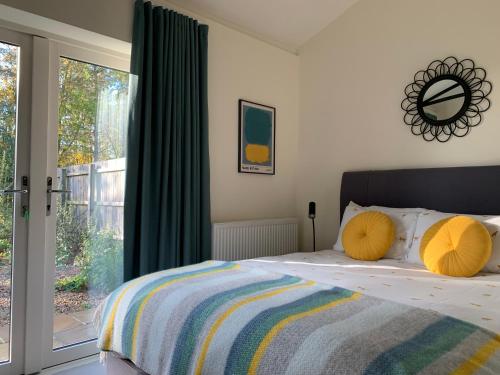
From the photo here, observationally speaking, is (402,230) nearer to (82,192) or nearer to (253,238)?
(253,238)

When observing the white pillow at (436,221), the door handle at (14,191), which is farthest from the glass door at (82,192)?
the white pillow at (436,221)

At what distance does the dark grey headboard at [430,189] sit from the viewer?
2406mm

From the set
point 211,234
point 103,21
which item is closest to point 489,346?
point 211,234

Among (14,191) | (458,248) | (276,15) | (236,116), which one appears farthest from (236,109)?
(458,248)

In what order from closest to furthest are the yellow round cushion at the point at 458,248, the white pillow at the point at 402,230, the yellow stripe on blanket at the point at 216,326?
the yellow stripe on blanket at the point at 216,326, the yellow round cushion at the point at 458,248, the white pillow at the point at 402,230

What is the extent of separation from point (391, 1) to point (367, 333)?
291cm

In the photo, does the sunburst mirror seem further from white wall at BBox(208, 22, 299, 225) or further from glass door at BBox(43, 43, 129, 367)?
glass door at BBox(43, 43, 129, 367)

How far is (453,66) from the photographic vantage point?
2697 millimetres

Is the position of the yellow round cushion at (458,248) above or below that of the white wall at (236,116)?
below

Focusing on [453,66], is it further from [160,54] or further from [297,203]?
[160,54]

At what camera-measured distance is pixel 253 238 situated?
3.14 metres

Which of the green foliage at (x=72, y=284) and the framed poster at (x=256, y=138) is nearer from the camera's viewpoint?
the green foliage at (x=72, y=284)

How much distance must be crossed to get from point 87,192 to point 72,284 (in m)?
0.62

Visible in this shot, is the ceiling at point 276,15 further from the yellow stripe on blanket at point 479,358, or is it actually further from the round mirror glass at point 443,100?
the yellow stripe on blanket at point 479,358
